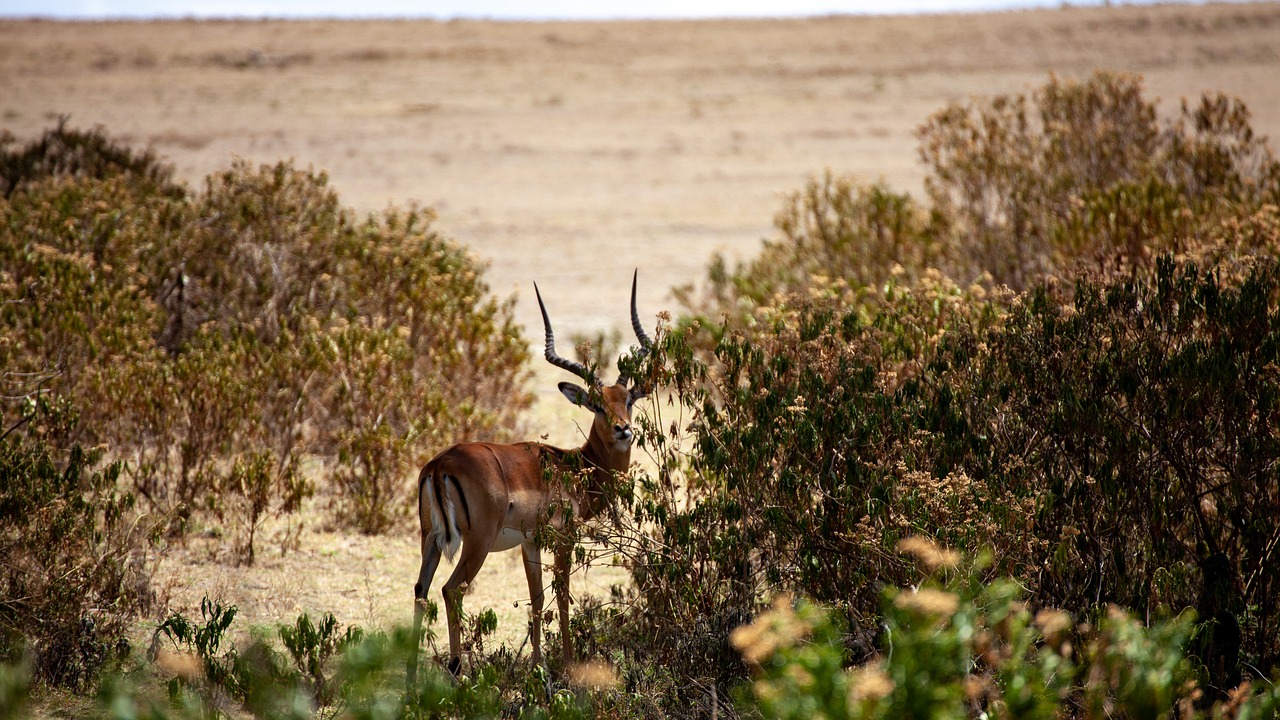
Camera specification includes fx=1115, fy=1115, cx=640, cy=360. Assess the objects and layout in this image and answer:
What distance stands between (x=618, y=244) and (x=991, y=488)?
16789 mm

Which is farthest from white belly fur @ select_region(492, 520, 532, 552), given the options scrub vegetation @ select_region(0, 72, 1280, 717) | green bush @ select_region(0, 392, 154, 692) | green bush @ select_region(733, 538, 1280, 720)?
green bush @ select_region(733, 538, 1280, 720)

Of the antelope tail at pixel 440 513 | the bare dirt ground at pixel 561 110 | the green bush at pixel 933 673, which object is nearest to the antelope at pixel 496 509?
the antelope tail at pixel 440 513

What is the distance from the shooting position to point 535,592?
5.56m

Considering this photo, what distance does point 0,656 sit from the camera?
4934 millimetres

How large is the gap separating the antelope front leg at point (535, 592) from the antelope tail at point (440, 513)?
340mm

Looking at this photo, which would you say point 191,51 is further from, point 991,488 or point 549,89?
point 991,488

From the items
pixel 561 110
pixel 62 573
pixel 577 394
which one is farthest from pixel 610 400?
pixel 561 110

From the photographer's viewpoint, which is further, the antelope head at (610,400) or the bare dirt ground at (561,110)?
the bare dirt ground at (561,110)

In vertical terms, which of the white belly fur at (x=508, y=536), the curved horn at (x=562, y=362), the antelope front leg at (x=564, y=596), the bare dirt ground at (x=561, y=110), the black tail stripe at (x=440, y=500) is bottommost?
the antelope front leg at (x=564, y=596)

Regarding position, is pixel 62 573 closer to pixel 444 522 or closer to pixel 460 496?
pixel 444 522

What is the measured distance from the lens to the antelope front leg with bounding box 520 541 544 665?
17.2 feet

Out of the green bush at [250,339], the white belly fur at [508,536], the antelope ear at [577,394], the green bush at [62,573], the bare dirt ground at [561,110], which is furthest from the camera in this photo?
the bare dirt ground at [561,110]

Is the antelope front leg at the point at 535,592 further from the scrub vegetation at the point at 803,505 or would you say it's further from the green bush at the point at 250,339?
the green bush at the point at 250,339

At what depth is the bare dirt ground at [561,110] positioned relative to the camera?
16.7 metres
